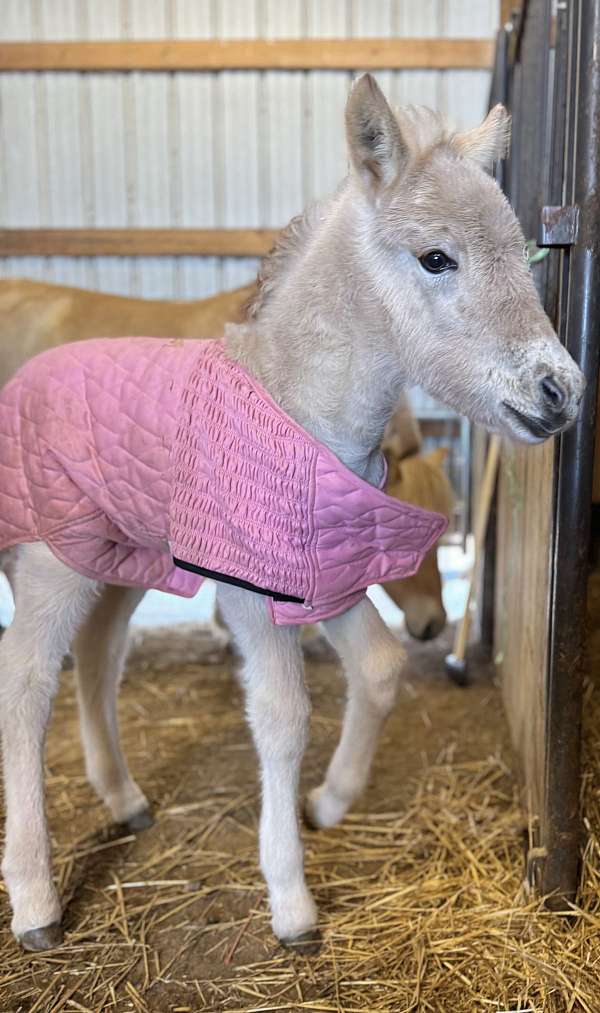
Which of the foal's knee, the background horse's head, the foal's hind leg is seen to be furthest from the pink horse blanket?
the background horse's head

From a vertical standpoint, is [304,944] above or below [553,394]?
below

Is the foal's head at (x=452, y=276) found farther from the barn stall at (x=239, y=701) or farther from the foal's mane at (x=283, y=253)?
the barn stall at (x=239, y=701)

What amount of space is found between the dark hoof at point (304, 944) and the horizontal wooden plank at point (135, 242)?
5.12 m

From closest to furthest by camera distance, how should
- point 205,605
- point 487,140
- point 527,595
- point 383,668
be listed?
point 487,140
point 383,668
point 527,595
point 205,605

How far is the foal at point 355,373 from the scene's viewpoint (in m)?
1.46

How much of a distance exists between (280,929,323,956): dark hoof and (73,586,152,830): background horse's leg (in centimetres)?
71

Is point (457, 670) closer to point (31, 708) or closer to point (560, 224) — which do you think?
point (31, 708)

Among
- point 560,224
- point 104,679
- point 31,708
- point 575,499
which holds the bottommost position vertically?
point 104,679

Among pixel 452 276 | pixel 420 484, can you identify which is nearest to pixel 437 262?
pixel 452 276

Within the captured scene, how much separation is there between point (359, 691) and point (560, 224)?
3.65 ft

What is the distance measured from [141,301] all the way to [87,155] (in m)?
3.18

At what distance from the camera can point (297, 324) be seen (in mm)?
1714

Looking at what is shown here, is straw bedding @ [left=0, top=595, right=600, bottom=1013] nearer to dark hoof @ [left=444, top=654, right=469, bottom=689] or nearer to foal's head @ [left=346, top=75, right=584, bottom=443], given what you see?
dark hoof @ [left=444, top=654, right=469, bottom=689]

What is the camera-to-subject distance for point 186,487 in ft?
5.65
